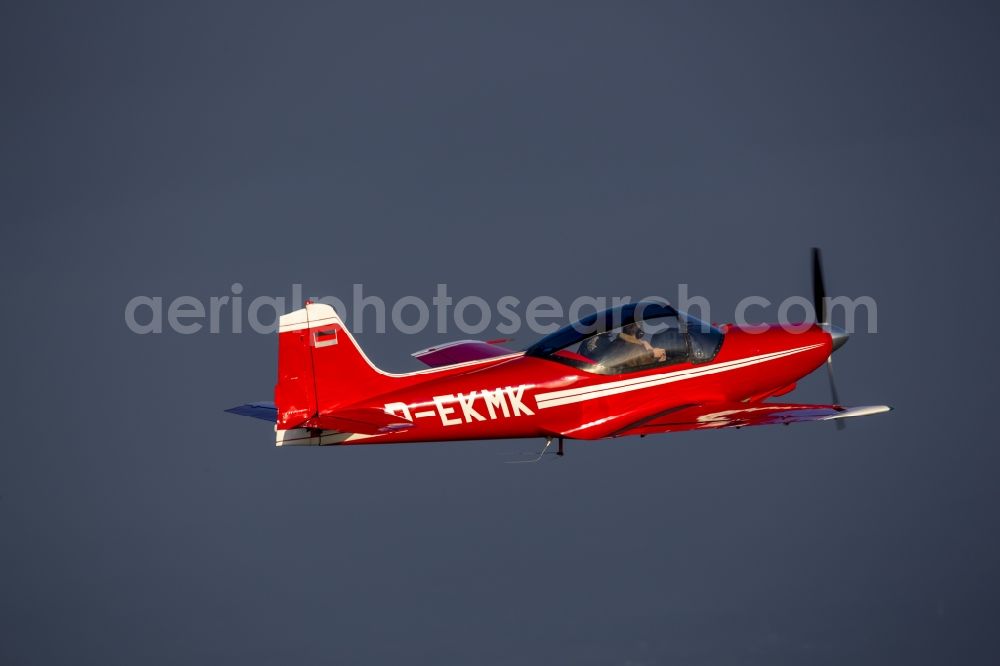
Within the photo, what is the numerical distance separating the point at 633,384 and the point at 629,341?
2.45 ft

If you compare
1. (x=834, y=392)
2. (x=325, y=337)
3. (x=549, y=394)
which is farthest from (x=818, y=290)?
(x=325, y=337)

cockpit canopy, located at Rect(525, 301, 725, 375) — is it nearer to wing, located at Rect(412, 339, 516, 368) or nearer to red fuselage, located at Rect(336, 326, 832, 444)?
red fuselage, located at Rect(336, 326, 832, 444)

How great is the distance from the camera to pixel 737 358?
824 inches

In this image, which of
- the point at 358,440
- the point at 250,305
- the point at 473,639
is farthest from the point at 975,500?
the point at 250,305

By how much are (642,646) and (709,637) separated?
1.45 m

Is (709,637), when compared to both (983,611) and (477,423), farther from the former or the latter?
(477,423)

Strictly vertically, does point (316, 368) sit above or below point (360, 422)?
above

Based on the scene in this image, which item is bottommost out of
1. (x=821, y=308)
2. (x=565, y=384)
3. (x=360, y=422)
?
(x=360, y=422)

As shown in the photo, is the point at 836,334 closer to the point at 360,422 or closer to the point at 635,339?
the point at 635,339

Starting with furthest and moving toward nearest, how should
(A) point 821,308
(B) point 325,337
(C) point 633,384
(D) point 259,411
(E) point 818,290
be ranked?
(A) point 821,308
(E) point 818,290
(C) point 633,384
(D) point 259,411
(B) point 325,337

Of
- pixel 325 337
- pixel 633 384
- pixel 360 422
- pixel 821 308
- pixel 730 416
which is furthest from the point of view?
pixel 821 308

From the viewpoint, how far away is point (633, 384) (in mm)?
20062

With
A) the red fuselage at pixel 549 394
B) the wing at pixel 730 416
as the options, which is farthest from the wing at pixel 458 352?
the wing at pixel 730 416

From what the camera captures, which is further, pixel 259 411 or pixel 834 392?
pixel 834 392
